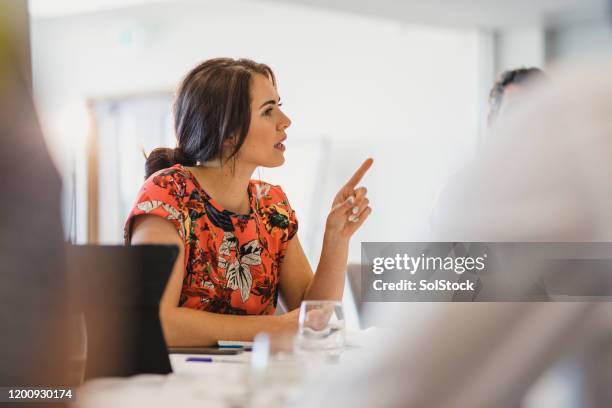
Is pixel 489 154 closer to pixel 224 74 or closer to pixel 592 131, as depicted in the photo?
pixel 592 131

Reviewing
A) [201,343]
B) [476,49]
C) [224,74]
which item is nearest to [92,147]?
[476,49]

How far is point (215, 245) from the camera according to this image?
192 centimetres

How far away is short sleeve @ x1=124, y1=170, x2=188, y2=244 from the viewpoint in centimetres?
178

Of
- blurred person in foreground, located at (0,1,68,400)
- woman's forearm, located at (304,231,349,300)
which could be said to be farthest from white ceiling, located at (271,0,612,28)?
Result: blurred person in foreground, located at (0,1,68,400)

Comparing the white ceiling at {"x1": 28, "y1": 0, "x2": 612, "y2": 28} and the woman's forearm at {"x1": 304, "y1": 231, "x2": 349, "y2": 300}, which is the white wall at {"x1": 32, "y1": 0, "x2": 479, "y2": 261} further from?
the woman's forearm at {"x1": 304, "y1": 231, "x2": 349, "y2": 300}

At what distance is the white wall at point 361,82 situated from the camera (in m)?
6.21

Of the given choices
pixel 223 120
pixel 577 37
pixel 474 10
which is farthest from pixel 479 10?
pixel 223 120

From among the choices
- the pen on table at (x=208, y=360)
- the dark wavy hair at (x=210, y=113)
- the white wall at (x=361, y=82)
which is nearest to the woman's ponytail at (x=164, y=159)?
the dark wavy hair at (x=210, y=113)

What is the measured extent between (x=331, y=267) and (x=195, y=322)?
1.71ft

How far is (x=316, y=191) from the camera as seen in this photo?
6.18 m

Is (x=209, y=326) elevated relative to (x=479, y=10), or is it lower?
lower

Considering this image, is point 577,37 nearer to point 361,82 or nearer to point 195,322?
point 361,82

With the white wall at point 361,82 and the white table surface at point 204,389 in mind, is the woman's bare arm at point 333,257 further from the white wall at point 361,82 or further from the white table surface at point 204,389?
the white wall at point 361,82

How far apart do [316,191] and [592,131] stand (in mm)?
5674
